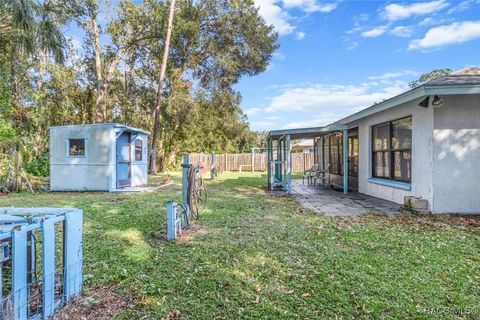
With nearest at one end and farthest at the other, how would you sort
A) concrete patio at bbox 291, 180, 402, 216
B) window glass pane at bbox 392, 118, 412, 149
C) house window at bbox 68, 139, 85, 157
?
concrete patio at bbox 291, 180, 402, 216, window glass pane at bbox 392, 118, 412, 149, house window at bbox 68, 139, 85, 157

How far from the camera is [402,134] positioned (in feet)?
22.8

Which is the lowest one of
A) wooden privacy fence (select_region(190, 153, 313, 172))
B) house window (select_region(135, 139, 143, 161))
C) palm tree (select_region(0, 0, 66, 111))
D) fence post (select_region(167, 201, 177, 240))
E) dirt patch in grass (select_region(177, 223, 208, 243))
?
dirt patch in grass (select_region(177, 223, 208, 243))

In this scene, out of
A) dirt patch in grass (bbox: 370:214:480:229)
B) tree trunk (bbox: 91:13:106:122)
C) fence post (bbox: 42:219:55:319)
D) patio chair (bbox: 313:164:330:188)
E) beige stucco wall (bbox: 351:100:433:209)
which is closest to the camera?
fence post (bbox: 42:219:55:319)

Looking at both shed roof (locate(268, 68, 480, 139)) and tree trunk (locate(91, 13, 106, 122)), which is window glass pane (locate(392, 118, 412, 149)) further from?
tree trunk (locate(91, 13, 106, 122))

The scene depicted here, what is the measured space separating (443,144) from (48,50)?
920cm

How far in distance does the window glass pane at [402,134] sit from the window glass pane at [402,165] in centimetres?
17

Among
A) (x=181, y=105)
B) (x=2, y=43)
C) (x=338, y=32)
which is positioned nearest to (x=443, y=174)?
(x=338, y=32)

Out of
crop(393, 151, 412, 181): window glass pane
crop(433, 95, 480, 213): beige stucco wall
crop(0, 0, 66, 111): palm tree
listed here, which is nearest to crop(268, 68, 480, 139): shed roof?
crop(433, 95, 480, 213): beige stucco wall

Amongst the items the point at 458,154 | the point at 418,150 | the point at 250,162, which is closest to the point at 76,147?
the point at 418,150

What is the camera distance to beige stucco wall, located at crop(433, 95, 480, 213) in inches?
225

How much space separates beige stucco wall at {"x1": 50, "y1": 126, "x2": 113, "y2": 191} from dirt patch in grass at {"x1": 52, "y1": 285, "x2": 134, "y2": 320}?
823cm

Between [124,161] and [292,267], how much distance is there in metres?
9.39

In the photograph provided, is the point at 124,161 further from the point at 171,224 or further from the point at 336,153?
the point at 336,153

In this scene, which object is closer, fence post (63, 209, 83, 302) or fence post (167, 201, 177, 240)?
fence post (63, 209, 83, 302)
